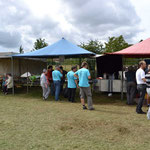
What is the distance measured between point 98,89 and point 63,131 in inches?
201

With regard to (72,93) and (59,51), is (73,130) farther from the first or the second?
(59,51)

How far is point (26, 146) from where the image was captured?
3.54 meters

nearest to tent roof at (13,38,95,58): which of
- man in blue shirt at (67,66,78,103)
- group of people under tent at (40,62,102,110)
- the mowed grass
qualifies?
group of people under tent at (40,62,102,110)

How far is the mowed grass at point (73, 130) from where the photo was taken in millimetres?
3568

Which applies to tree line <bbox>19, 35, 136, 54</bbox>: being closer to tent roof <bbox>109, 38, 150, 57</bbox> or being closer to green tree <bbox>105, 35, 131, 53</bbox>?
green tree <bbox>105, 35, 131, 53</bbox>

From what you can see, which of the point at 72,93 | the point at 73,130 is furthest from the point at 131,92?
the point at 73,130

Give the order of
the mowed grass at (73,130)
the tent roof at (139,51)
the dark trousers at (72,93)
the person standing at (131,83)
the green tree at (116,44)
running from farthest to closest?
the green tree at (116,44) < the dark trousers at (72,93) < the tent roof at (139,51) < the person standing at (131,83) < the mowed grass at (73,130)

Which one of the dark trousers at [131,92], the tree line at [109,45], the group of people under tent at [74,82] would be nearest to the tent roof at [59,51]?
the group of people under tent at [74,82]

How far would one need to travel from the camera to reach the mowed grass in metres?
3.57

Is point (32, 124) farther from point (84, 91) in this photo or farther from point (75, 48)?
point (75, 48)

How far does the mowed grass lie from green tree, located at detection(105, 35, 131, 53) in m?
18.1

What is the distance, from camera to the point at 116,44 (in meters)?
23.5

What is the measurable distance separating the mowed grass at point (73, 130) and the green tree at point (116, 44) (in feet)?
59.3

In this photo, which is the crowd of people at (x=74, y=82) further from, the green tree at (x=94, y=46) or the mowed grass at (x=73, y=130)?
the green tree at (x=94, y=46)
